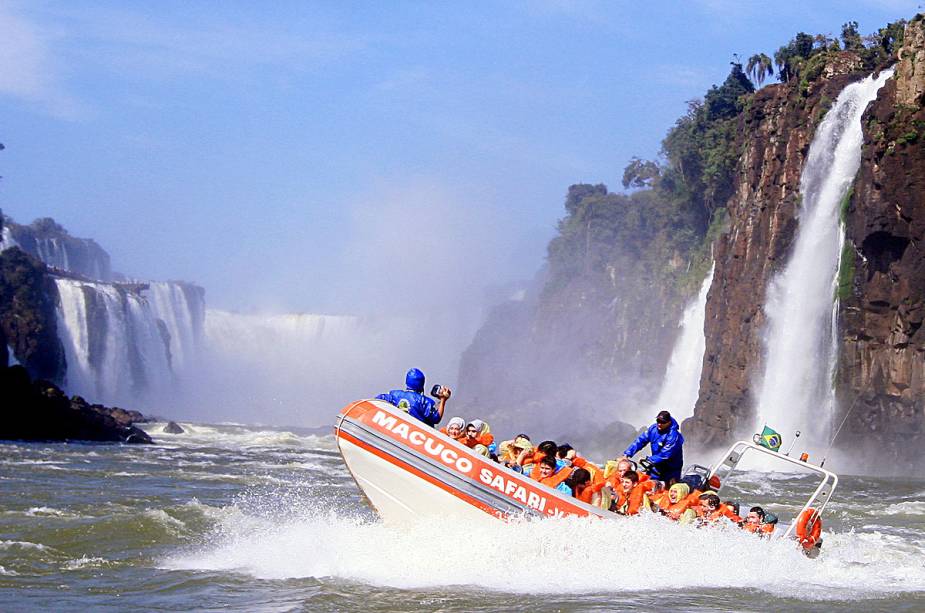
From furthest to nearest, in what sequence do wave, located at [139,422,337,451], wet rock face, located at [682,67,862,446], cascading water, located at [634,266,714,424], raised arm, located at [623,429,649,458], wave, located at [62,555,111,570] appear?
cascading water, located at [634,266,714,424] < wave, located at [139,422,337,451] < wet rock face, located at [682,67,862,446] < raised arm, located at [623,429,649,458] < wave, located at [62,555,111,570]

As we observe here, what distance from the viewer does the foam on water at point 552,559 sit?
489 inches

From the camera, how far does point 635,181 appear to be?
282 ft

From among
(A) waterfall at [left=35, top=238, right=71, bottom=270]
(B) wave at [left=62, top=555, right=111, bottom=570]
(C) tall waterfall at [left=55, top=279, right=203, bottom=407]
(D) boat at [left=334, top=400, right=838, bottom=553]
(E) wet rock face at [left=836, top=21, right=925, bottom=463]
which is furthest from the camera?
(A) waterfall at [left=35, top=238, right=71, bottom=270]

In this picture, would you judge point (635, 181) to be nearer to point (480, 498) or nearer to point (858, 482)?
point (858, 482)

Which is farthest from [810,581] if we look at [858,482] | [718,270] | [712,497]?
[718,270]

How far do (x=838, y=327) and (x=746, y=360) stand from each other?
6040mm

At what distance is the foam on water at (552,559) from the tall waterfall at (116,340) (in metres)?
49.3

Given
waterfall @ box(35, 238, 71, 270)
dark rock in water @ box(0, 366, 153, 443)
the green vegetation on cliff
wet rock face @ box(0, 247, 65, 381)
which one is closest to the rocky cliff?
waterfall @ box(35, 238, 71, 270)

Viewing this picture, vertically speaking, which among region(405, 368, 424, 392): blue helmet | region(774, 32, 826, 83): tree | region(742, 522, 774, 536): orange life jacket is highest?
region(774, 32, 826, 83): tree

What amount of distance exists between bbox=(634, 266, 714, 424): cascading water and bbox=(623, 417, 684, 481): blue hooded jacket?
3602cm

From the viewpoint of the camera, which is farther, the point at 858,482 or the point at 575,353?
the point at 575,353

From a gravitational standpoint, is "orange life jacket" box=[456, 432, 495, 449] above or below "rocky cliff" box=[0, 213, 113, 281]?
below

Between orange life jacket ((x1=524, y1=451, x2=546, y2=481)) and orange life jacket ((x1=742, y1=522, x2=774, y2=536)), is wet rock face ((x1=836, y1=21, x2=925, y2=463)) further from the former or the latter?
orange life jacket ((x1=524, y1=451, x2=546, y2=481))

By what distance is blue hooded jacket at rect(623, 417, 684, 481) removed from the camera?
14.6 m
